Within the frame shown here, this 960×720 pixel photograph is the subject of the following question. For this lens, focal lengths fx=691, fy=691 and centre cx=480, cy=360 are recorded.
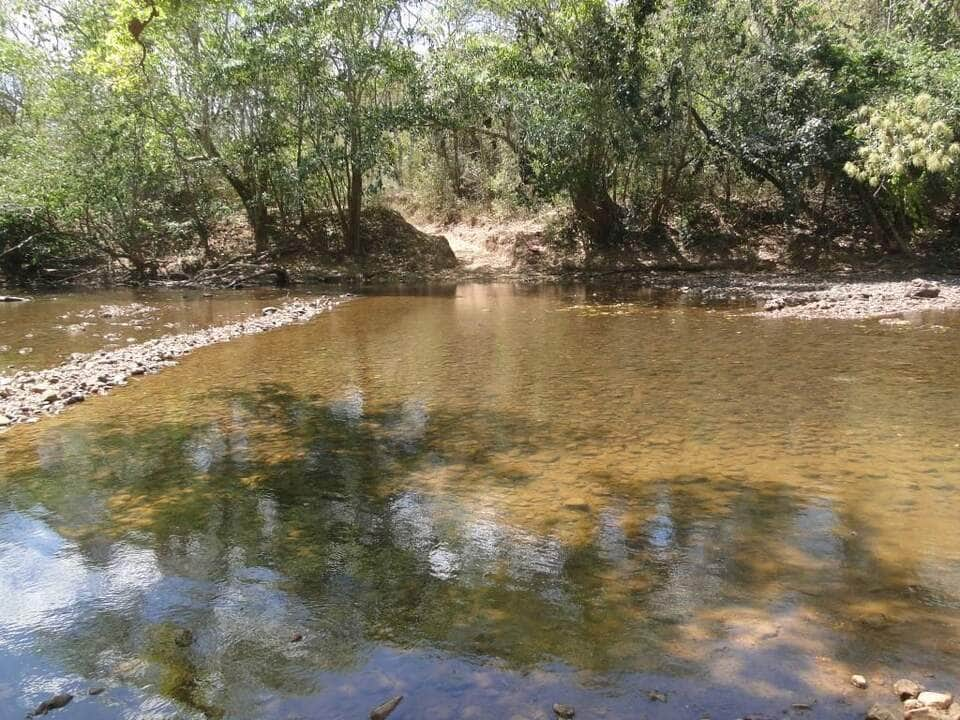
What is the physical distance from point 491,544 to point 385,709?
1729mm

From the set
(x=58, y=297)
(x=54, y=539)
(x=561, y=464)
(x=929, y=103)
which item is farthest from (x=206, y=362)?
Answer: (x=929, y=103)

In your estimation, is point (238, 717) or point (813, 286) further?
point (813, 286)

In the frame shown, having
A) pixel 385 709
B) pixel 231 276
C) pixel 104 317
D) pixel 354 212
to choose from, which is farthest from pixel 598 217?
pixel 385 709

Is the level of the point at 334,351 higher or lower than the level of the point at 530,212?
lower

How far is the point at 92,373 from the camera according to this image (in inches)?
389

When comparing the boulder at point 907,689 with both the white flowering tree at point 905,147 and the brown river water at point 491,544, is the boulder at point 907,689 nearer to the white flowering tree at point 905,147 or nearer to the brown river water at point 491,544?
the brown river water at point 491,544

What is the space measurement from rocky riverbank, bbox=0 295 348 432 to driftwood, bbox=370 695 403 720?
665cm

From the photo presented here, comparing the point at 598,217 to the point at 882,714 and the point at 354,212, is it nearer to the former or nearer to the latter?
the point at 354,212

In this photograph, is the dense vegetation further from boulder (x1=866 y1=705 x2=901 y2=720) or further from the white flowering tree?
boulder (x1=866 y1=705 x2=901 y2=720)

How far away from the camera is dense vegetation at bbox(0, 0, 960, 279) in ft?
64.2

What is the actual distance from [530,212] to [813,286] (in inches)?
476

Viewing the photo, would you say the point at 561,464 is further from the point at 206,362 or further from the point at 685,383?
the point at 206,362

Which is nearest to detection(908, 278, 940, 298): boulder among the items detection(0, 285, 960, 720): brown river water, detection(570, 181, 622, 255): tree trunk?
detection(0, 285, 960, 720): brown river water

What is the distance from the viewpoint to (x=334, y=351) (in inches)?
459
